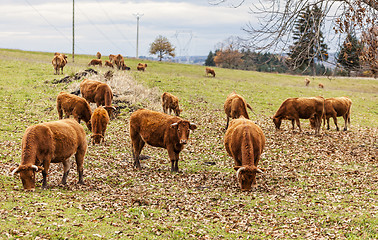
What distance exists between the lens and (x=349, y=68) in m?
15.5

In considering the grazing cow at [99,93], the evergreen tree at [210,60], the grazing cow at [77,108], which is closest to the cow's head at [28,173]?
the grazing cow at [77,108]

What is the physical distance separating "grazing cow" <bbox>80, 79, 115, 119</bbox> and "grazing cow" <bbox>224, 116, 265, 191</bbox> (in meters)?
10.1

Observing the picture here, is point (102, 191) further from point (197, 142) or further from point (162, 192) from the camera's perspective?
point (197, 142)

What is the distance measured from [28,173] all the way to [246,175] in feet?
22.3

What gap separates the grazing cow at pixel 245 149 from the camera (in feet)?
39.4

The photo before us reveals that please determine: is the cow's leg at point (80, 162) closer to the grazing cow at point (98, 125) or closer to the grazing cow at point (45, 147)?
the grazing cow at point (45, 147)

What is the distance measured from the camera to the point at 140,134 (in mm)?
14781

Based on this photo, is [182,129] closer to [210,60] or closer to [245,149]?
[245,149]

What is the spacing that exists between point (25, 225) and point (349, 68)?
45.6 feet

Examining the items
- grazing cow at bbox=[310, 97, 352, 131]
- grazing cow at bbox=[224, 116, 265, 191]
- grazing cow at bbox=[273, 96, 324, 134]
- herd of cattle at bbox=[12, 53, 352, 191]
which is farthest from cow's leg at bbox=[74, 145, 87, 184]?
grazing cow at bbox=[310, 97, 352, 131]

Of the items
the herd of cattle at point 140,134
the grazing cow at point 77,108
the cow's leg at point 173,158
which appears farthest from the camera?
the grazing cow at point 77,108

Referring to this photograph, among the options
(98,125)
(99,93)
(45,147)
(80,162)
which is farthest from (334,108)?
(45,147)

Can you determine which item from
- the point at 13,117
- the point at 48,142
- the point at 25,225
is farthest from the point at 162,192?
the point at 13,117

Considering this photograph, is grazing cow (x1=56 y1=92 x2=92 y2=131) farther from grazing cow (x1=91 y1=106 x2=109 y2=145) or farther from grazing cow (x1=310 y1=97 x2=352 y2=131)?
grazing cow (x1=310 y1=97 x2=352 y2=131)
